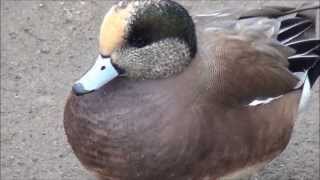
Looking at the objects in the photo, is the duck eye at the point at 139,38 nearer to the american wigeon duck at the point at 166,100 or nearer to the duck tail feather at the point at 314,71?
the american wigeon duck at the point at 166,100

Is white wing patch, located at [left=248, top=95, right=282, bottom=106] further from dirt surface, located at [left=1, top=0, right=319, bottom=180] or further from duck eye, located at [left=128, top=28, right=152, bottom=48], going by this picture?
dirt surface, located at [left=1, top=0, right=319, bottom=180]

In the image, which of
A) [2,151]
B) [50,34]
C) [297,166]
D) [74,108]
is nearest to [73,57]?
[50,34]

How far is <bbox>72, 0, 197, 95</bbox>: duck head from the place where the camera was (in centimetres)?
287

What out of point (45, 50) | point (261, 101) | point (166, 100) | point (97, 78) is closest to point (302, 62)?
point (261, 101)

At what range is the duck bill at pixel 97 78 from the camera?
9.43 ft

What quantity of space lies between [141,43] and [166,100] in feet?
0.67

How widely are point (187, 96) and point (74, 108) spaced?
39 cm

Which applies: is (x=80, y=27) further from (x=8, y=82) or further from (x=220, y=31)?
(x=220, y=31)

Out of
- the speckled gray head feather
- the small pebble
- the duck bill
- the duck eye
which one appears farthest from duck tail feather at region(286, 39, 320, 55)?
the small pebble

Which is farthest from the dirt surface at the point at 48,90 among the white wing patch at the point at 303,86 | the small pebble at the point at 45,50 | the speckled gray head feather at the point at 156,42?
the speckled gray head feather at the point at 156,42

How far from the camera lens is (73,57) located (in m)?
4.66

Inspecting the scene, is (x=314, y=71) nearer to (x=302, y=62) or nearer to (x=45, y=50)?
(x=302, y=62)

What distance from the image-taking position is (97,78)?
2887 mm

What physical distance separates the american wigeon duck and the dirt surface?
0.83 m
